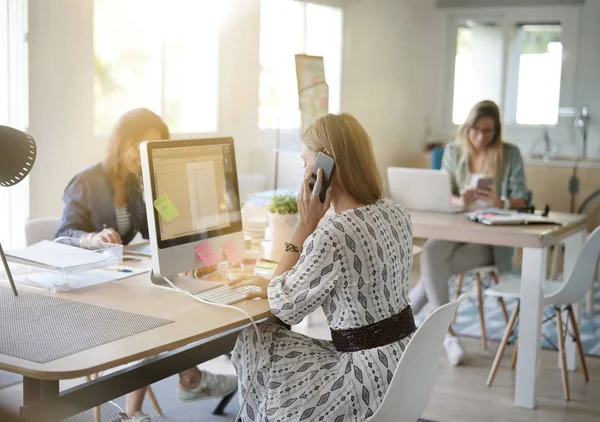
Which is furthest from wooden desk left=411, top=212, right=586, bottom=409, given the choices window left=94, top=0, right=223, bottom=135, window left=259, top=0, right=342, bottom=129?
window left=259, top=0, right=342, bottom=129

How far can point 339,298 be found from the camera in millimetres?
1934

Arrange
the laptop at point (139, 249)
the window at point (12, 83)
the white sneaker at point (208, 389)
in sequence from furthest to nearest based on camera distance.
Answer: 1. the window at point (12, 83)
2. the white sneaker at point (208, 389)
3. the laptop at point (139, 249)

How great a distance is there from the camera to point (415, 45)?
738 cm

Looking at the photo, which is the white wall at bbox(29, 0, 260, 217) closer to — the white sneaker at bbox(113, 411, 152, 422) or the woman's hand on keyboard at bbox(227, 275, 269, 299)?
the white sneaker at bbox(113, 411, 152, 422)

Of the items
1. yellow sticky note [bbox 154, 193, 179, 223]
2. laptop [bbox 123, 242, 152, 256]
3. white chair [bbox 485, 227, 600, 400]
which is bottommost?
white chair [bbox 485, 227, 600, 400]

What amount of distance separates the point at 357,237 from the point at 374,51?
16.6ft

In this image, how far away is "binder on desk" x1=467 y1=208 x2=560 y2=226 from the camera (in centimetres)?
346

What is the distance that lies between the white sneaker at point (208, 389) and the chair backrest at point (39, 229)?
2.46ft

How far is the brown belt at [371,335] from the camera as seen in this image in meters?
1.93

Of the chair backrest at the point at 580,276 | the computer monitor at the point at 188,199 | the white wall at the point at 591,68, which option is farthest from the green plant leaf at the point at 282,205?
the white wall at the point at 591,68

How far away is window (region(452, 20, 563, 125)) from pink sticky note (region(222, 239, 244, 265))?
525 centimetres

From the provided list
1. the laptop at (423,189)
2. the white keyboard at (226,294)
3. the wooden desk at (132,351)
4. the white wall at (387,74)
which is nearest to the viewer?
the wooden desk at (132,351)

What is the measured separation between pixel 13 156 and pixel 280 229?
1.03 metres

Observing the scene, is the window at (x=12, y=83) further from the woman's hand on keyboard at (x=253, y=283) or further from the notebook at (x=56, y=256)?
the woman's hand on keyboard at (x=253, y=283)
